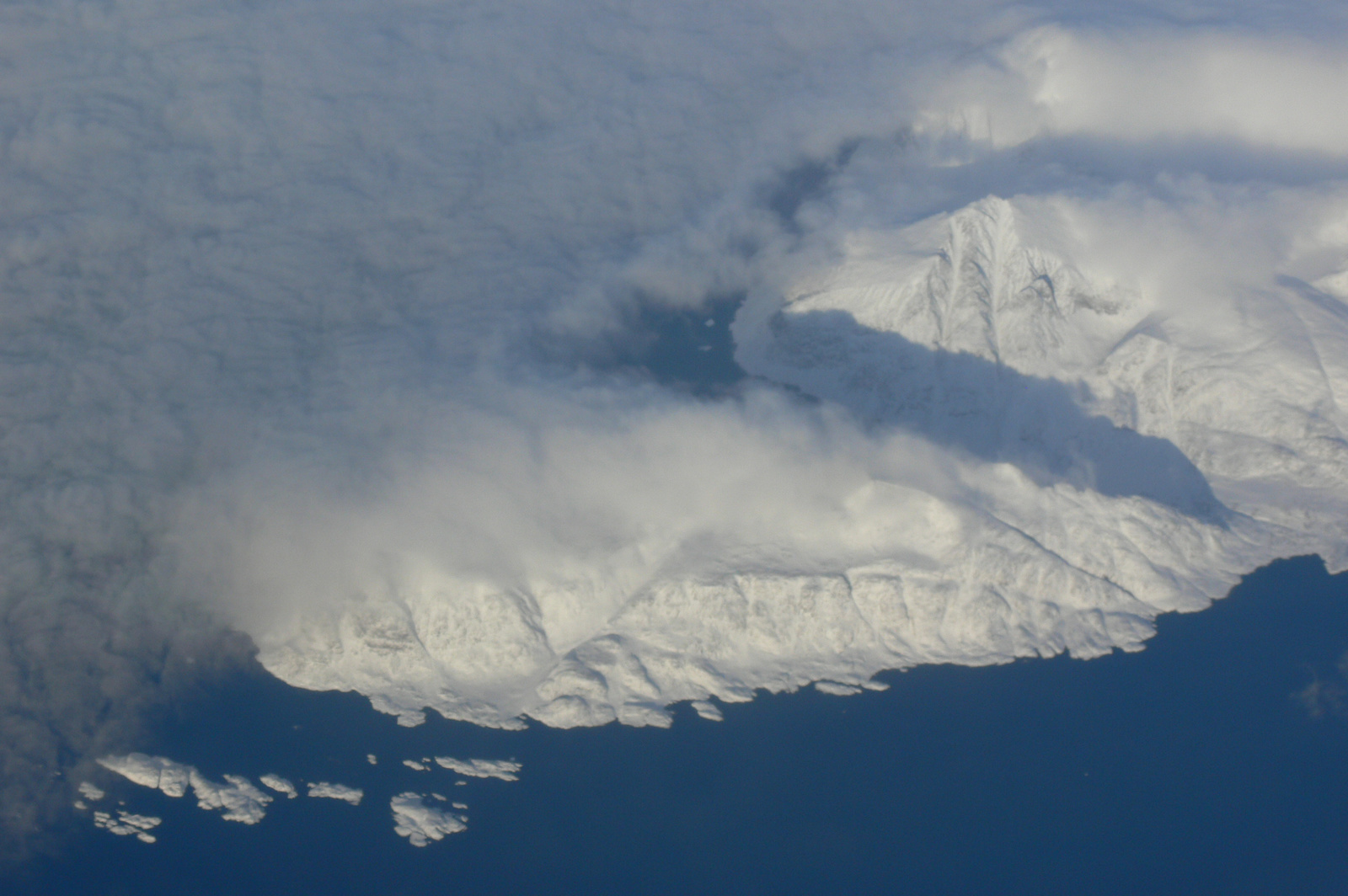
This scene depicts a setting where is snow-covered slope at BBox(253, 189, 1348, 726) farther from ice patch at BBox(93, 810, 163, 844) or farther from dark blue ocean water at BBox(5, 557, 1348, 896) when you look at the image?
ice patch at BBox(93, 810, 163, 844)

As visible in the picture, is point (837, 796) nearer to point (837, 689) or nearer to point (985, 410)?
point (837, 689)

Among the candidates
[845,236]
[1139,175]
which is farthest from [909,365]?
[1139,175]

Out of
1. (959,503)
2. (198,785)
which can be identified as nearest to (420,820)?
(198,785)

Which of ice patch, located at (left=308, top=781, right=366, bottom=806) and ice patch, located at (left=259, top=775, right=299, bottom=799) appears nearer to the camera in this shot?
ice patch, located at (left=259, top=775, right=299, bottom=799)

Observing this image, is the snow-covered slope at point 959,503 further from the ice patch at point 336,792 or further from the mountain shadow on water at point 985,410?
the ice patch at point 336,792

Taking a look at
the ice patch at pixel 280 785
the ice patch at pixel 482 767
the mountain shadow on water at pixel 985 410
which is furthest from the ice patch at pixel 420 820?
the mountain shadow on water at pixel 985 410

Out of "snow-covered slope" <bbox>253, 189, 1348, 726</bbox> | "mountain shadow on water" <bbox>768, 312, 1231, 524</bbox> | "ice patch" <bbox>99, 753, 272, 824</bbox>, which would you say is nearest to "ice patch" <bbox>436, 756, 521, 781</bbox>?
"snow-covered slope" <bbox>253, 189, 1348, 726</bbox>
